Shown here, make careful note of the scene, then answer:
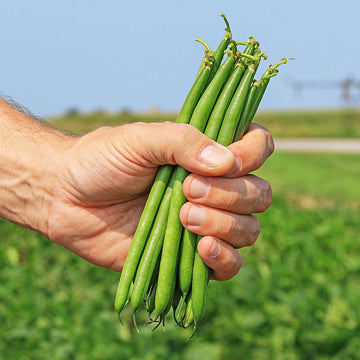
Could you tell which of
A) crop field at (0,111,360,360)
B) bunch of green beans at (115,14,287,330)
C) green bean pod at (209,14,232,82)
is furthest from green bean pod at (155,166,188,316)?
crop field at (0,111,360,360)

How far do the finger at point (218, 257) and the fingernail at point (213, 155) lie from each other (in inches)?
17.5

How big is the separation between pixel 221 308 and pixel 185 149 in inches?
121

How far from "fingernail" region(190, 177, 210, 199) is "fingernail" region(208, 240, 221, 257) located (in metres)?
0.29

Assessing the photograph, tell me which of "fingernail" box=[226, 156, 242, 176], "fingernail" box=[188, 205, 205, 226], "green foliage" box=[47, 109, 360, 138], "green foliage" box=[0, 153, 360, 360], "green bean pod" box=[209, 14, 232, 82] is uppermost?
"green bean pod" box=[209, 14, 232, 82]

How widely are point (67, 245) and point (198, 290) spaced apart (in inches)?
51.7

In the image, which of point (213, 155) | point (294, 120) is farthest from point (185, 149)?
point (294, 120)

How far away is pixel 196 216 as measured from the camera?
2.73m

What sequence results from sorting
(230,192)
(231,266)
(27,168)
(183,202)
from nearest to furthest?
1. (183,202)
2. (230,192)
3. (231,266)
4. (27,168)

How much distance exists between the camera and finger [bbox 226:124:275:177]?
2.79 metres

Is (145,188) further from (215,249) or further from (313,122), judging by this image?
(313,122)

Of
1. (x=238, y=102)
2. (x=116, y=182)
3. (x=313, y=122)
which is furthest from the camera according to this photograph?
(x=313, y=122)

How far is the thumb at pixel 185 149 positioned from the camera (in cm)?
263

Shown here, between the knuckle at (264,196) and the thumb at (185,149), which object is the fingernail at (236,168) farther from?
the knuckle at (264,196)

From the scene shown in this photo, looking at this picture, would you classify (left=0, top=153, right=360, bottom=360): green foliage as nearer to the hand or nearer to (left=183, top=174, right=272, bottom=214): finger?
the hand
